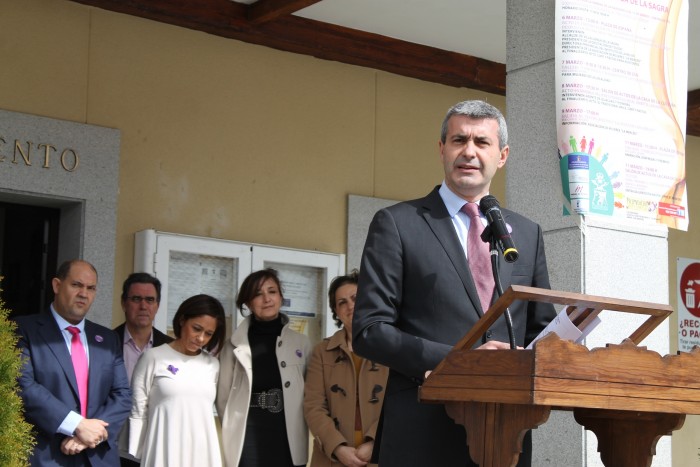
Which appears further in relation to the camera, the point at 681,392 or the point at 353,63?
the point at 353,63

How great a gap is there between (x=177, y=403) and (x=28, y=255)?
7.44 ft

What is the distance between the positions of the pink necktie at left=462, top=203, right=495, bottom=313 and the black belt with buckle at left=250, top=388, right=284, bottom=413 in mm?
3157

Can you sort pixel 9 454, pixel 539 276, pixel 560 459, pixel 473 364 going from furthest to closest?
pixel 560 459 → pixel 9 454 → pixel 539 276 → pixel 473 364

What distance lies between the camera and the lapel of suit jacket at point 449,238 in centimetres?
314

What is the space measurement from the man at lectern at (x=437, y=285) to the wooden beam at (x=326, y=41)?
4865 mm

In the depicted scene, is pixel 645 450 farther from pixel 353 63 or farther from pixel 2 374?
pixel 353 63

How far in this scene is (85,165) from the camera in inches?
294

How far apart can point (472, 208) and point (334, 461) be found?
2.97 meters

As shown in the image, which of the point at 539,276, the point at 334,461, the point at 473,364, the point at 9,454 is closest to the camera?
the point at 473,364

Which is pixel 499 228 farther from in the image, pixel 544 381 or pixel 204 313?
pixel 204 313

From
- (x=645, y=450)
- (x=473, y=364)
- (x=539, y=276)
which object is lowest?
(x=645, y=450)

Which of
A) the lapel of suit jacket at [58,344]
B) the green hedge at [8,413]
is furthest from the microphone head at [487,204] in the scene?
the lapel of suit jacket at [58,344]

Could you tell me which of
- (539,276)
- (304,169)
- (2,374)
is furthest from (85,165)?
(539,276)

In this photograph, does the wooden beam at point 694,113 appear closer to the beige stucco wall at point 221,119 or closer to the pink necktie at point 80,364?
the beige stucco wall at point 221,119
